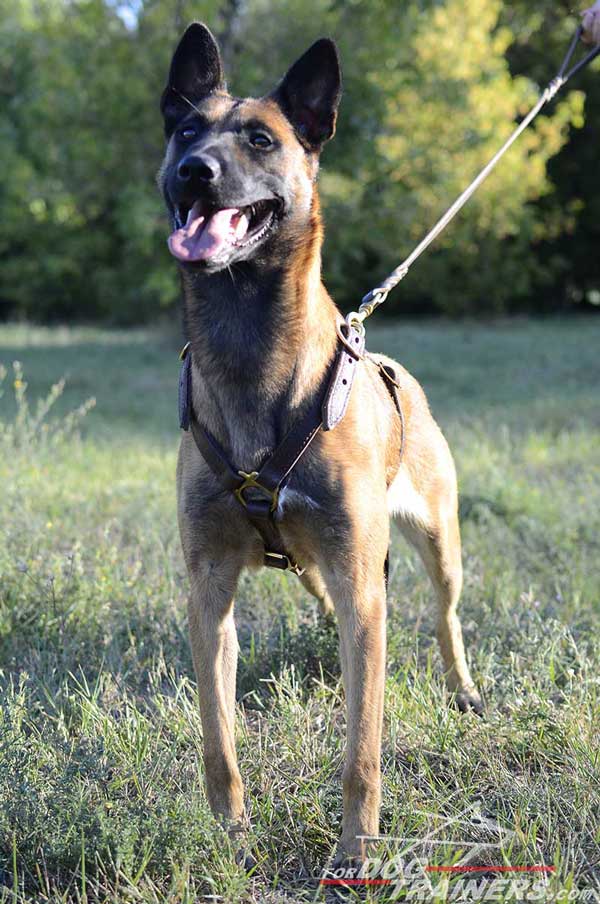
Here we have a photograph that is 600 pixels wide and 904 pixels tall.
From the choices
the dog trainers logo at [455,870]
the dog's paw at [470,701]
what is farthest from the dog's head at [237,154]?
the dog's paw at [470,701]

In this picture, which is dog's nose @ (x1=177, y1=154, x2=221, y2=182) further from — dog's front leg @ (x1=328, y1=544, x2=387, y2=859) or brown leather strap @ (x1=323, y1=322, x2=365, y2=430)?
dog's front leg @ (x1=328, y1=544, x2=387, y2=859)

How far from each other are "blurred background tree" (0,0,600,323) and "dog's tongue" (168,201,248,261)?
7.20 metres

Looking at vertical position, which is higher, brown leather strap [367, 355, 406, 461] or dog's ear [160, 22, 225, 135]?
dog's ear [160, 22, 225, 135]

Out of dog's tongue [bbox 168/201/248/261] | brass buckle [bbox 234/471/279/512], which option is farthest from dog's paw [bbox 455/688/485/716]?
dog's tongue [bbox 168/201/248/261]

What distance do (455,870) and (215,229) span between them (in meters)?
1.83

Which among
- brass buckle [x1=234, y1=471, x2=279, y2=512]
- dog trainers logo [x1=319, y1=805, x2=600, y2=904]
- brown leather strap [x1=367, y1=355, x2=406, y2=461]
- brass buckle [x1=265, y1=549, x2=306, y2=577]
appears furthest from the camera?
brown leather strap [x1=367, y1=355, x2=406, y2=461]

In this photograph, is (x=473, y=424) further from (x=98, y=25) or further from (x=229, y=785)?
(x=98, y=25)

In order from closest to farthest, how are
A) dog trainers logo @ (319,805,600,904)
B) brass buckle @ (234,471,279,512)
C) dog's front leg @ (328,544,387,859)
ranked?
dog trainers logo @ (319,805,600,904) < dog's front leg @ (328,544,387,859) < brass buckle @ (234,471,279,512)

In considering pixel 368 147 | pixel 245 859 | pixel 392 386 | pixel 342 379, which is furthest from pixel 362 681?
pixel 368 147

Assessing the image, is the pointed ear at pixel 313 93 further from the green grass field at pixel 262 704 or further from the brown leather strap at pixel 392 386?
the green grass field at pixel 262 704

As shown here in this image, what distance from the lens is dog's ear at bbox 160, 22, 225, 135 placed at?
2.89 meters

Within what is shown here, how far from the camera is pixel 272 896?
2.34 metres

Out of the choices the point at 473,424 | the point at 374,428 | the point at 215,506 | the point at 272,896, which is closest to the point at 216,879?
the point at 272,896

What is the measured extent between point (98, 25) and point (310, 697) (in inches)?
597
